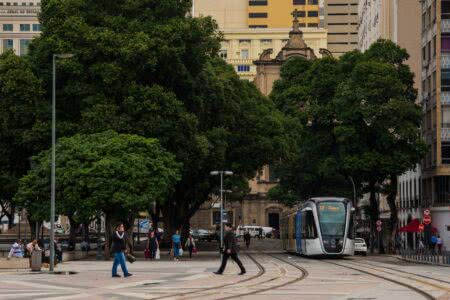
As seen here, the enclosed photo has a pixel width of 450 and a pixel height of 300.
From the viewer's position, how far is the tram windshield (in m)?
56.1

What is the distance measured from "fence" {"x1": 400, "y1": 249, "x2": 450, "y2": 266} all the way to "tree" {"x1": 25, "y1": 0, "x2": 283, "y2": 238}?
40.6 feet

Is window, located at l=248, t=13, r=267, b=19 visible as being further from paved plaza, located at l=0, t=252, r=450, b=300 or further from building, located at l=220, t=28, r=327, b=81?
paved plaza, located at l=0, t=252, r=450, b=300

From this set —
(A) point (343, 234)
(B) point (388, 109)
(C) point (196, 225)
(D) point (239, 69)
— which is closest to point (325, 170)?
(B) point (388, 109)

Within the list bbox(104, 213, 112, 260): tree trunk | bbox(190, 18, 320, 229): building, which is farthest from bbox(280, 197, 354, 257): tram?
bbox(190, 18, 320, 229): building

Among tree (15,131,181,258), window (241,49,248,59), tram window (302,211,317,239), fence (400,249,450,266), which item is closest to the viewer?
tree (15,131,181,258)

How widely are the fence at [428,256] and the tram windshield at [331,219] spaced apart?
4.52 m

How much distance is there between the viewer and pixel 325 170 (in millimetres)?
75062

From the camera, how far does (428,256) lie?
5512cm

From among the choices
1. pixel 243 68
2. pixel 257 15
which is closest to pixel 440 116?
pixel 243 68

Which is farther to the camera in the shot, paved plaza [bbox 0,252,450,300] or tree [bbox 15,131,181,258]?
tree [bbox 15,131,181,258]

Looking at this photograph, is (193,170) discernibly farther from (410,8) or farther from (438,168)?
(410,8)

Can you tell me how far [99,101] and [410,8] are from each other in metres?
47.9

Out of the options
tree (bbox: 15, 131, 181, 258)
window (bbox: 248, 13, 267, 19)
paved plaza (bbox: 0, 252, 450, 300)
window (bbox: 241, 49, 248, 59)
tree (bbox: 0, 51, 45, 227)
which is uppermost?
window (bbox: 248, 13, 267, 19)

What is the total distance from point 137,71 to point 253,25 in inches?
5281
